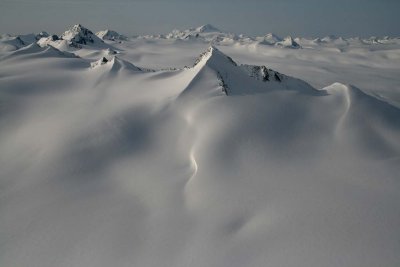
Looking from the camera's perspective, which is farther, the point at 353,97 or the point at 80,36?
the point at 80,36

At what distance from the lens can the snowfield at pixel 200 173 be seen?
12992mm

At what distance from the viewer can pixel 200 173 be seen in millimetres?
17672

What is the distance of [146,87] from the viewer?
94.1 feet

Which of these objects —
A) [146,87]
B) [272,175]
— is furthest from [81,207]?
[146,87]

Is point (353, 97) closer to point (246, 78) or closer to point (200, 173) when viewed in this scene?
point (246, 78)

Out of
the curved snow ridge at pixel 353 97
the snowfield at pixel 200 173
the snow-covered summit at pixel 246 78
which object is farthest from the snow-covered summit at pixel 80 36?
the curved snow ridge at pixel 353 97

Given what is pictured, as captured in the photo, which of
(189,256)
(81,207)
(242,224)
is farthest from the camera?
(81,207)

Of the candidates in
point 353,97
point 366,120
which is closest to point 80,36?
point 353,97

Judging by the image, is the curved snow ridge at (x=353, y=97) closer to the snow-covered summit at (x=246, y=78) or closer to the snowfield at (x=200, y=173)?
the snowfield at (x=200, y=173)

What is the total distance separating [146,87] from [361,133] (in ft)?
58.8

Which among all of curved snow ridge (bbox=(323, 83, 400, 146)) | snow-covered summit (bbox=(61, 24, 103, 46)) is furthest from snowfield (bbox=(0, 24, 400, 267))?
snow-covered summit (bbox=(61, 24, 103, 46))

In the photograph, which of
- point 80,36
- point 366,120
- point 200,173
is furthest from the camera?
point 80,36

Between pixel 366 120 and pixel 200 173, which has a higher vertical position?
pixel 366 120

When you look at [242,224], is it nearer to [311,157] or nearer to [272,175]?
[272,175]
